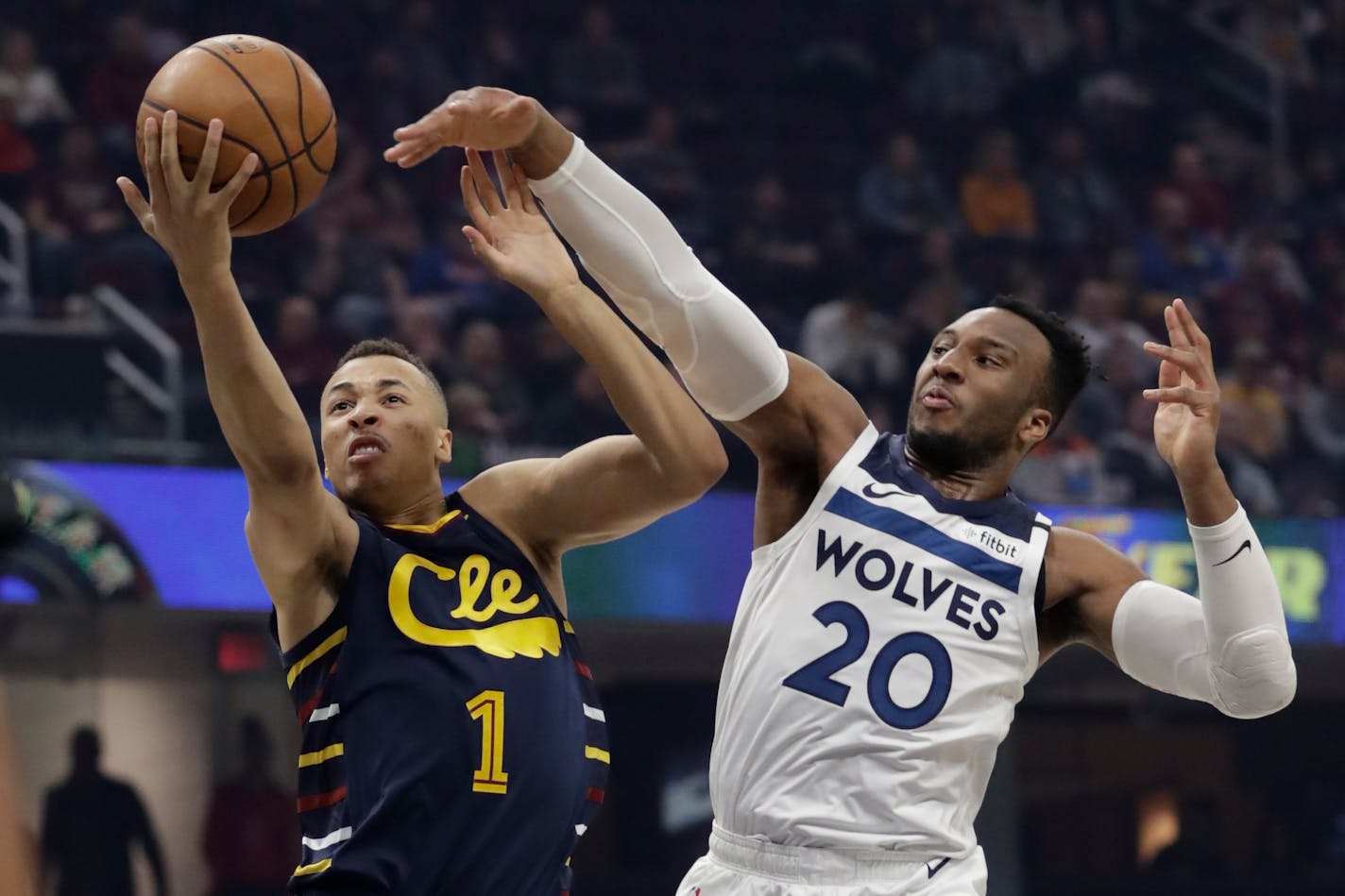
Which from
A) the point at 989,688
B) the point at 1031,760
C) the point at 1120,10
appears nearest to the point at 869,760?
the point at 989,688

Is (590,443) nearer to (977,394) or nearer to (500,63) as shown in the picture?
(977,394)

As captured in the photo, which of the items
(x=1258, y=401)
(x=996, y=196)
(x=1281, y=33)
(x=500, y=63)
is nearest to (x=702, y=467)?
(x=1258, y=401)

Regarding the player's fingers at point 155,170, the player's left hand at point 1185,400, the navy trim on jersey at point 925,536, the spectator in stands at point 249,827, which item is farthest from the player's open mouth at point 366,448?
the spectator in stands at point 249,827

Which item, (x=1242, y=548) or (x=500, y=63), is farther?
(x=500, y=63)

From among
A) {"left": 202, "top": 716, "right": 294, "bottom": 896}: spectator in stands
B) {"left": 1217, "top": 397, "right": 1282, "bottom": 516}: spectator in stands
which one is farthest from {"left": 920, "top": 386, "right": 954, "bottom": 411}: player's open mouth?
{"left": 1217, "top": 397, "right": 1282, "bottom": 516}: spectator in stands

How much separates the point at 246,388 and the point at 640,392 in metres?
0.75

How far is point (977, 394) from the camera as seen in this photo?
3941 mm

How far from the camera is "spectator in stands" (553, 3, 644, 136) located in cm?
1263

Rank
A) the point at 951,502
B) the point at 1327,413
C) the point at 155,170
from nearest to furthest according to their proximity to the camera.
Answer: the point at 155,170 → the point at 951,502 → the point at 1327,413

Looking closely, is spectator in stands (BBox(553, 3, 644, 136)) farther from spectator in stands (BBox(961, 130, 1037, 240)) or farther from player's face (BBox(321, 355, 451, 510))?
player's face (BBox(321, 355, 451, 510))

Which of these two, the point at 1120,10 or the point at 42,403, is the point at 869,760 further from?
the point at 1120,10

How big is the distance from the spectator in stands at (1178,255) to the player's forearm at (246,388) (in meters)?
10.5

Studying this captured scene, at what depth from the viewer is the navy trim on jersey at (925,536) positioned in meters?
3.84

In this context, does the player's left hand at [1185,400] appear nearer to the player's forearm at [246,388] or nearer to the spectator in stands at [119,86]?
the player's forearm at [246,388]
